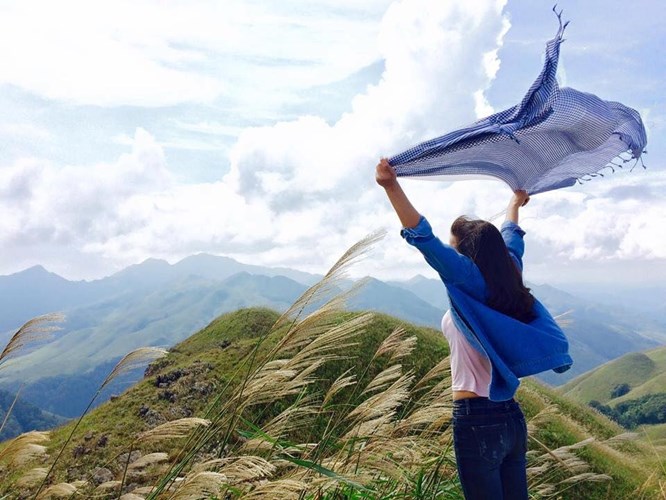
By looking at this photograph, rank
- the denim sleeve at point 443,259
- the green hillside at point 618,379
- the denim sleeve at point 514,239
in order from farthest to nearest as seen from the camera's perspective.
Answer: the green hillside at point 618,379 → the denim sleeve at point 514,239 → the denim sleeve at point 443,259

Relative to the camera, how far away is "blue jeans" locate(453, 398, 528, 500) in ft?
9.17

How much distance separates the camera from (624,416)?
288 feet

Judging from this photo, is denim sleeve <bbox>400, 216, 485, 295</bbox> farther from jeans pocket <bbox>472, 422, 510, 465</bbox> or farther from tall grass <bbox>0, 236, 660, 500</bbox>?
jeans pocket <bbox>472, 422, 510, 465</bbox>

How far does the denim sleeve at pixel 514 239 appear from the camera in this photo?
11.6 feet

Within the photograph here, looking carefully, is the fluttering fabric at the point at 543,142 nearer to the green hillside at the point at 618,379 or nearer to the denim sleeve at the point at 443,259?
the denim sleeve at the point at 443,259

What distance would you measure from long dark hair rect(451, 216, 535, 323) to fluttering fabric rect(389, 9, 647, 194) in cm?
53

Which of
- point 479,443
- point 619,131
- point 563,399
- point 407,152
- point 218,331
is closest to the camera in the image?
point 479,443

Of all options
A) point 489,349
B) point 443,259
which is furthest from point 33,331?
point 489,349

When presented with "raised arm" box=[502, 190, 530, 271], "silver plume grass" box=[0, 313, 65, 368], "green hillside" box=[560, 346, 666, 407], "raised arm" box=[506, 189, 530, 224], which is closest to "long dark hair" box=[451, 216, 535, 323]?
"raised arm" box=[502, 190, 530, 271]

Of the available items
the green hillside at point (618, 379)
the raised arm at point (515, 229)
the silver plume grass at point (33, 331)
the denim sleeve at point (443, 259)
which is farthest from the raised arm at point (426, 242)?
the green hillside at point (618, 379)

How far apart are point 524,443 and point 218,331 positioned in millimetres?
20183

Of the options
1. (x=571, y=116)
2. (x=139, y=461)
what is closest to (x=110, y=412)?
(x=139, y=461)

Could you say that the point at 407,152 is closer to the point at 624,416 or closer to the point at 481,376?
the point at 481,376

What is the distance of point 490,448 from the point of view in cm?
281
